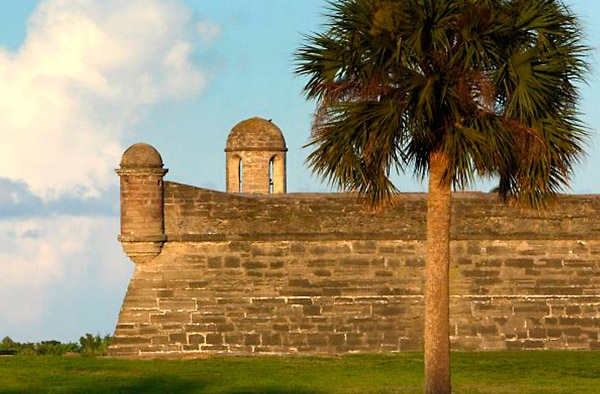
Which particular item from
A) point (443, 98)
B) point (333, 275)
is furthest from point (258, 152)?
point (443, 98)

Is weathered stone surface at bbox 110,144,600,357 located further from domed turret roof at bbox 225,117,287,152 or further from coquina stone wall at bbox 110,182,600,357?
domed turret roof at bbox 225,117,287,152

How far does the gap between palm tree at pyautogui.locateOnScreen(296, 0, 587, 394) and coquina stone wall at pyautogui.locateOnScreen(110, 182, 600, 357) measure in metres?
7.84

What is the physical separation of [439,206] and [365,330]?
9.05 metres

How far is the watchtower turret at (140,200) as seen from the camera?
2867cm

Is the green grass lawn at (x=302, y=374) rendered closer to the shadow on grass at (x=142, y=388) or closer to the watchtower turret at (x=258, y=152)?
the shadow on grass at (x=142, y=388)

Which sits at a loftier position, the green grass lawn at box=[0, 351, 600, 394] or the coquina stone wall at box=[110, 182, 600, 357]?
the coquina stone wall at box=[110, 182, 600, 357]

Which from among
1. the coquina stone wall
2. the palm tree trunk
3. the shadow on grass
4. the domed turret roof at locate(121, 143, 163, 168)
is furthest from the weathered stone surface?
the palm tree trunk

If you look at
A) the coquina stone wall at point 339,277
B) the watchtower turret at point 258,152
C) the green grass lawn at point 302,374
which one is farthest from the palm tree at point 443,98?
the watchtower turret at point 258,152

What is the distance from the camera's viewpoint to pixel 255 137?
1389 inches

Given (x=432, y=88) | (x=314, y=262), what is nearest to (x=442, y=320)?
(x=432, y=88)

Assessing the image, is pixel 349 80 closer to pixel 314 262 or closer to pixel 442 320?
pixel 442 320

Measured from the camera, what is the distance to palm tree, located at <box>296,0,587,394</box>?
2039 cm

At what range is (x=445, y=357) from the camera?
67.0 ft

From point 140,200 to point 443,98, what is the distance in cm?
1028
